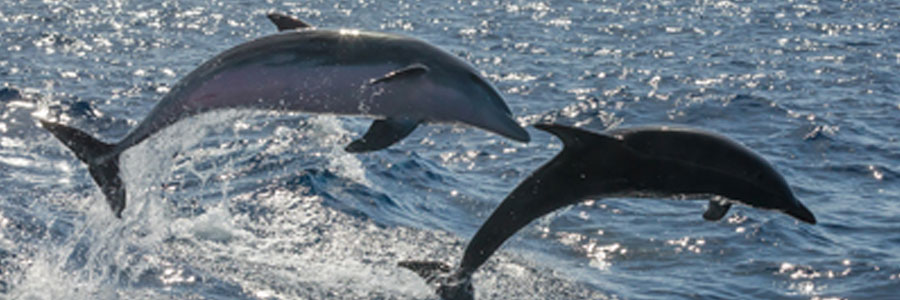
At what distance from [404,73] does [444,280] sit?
291 centimetres

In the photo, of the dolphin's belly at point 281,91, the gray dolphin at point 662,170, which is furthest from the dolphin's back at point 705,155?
the dolphin's belly at point 281,91

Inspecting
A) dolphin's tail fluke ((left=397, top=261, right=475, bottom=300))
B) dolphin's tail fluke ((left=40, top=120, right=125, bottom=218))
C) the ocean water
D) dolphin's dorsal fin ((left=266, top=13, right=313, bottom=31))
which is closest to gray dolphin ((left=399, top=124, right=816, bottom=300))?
dolphin's tail fluke ((left=397, top=261, right=475, bottom=300))

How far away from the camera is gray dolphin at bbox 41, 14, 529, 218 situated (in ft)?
30.4

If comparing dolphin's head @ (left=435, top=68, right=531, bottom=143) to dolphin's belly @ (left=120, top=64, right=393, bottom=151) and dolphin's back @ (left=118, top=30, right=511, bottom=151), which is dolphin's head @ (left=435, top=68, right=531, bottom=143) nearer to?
dolphin's back @ (left=118, top=30, right=511, bottom=151)

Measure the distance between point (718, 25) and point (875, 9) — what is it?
24.3 ft

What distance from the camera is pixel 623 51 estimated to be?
35531 millimetres

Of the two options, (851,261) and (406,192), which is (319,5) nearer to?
(406,192)

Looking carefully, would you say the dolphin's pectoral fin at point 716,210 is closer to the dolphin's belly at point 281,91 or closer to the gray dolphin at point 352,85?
the gray dolphin at point 352,85

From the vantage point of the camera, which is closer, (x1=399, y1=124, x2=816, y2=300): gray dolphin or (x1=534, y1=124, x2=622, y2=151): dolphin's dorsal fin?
(x1=534, y1=124, x2=622, y2=151): dolphin's dorsal fin

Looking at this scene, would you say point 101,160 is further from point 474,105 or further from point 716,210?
point 716,210

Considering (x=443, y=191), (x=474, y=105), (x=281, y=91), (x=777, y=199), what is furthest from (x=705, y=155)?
(x=443, y=191)


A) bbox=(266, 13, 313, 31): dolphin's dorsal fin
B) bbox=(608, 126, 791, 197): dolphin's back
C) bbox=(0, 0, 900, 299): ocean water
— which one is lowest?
bbox=(0, 0, 900, 299): ocean water

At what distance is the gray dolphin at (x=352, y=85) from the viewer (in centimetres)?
926

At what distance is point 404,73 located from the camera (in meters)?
8.95
